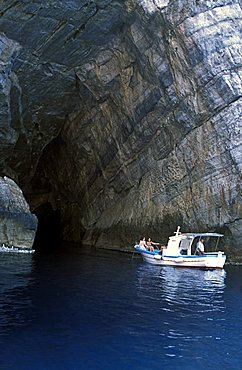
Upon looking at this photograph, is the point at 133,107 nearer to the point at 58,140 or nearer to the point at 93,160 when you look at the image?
the point at 93,160

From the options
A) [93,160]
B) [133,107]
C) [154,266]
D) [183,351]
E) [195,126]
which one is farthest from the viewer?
[93,160]

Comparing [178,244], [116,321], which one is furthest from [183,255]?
[116,321]

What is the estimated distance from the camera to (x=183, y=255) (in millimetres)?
28078

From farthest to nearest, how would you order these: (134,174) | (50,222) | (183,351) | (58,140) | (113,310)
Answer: (50,222), (58,140), (134,174), (113,310), (183,351)

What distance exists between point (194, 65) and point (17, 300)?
19747mm

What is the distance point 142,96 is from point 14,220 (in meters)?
12.1

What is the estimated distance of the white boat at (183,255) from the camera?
1070 inches

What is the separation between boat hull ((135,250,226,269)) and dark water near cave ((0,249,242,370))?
17.3 ft

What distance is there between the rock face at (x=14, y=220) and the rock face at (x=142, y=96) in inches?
192

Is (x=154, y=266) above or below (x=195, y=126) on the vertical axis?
below

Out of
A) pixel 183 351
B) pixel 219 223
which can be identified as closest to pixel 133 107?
pixel 219 223

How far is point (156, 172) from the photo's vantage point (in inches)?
1291

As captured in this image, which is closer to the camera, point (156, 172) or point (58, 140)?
point (156, 172)

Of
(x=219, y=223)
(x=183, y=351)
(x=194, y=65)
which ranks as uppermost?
(x=194, y=65)
